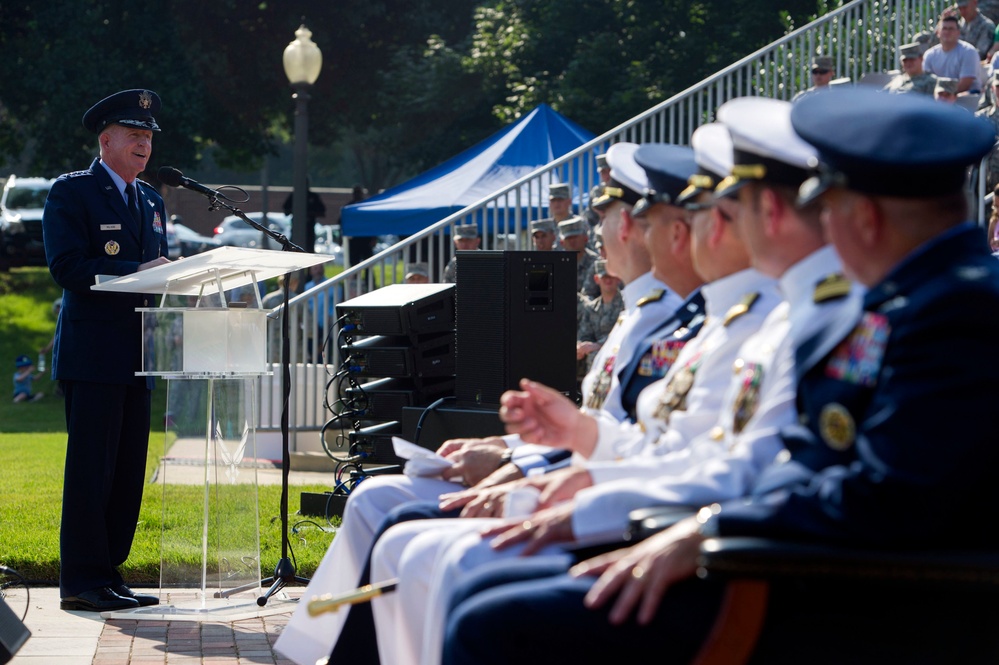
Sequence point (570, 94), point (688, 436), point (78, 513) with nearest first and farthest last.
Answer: point (688, 436) < point (78, 513) < point (570, 94)

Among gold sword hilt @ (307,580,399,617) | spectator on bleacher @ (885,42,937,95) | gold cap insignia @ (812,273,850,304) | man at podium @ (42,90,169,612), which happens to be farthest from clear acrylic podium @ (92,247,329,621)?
spectator on bleacher @ (885,42,937,95)

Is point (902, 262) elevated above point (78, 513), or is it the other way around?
point (902, 262)

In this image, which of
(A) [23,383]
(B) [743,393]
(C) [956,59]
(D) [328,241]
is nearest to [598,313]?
(C) [956,59]

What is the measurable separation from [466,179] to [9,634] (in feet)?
40.7

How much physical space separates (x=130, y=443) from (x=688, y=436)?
3807 millimetres

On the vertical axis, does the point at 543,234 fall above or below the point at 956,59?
below

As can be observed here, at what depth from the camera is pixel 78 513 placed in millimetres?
5910

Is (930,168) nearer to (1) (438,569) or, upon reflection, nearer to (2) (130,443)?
(1) (438,569)

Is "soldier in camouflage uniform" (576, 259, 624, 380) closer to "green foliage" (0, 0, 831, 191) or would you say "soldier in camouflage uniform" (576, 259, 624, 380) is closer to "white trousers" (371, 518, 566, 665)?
"white trousers" (371, 518, 566, 665)

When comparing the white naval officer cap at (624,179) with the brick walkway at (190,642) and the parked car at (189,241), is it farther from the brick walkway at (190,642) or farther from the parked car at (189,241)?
the parked car at (189,241)

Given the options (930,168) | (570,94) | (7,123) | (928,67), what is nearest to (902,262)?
(930,168)

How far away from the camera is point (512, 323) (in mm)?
6215

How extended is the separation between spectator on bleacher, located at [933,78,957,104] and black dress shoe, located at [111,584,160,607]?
8.41 meters

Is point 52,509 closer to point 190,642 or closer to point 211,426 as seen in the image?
point 211,426
